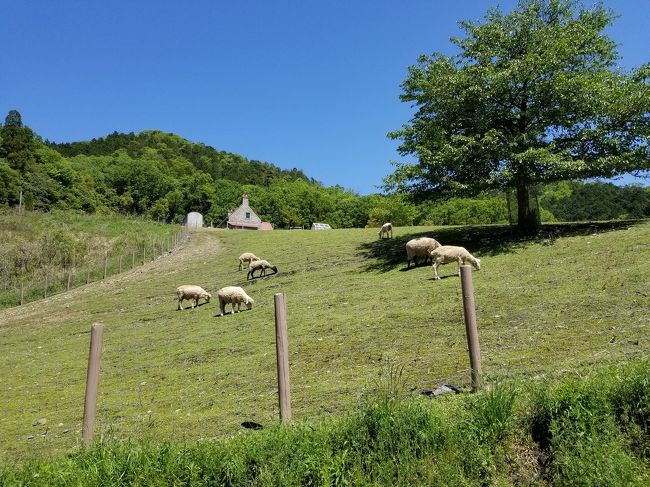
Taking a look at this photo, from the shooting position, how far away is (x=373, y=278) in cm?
2314

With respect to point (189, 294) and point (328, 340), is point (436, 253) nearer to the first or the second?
point (328, 340)

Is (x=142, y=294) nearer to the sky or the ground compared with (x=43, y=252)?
nearer to the ground

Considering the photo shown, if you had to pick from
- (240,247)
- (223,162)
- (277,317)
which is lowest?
(277,317)

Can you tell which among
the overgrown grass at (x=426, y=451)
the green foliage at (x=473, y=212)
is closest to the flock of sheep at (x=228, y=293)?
the overgrown grass at (x=426, y=451)

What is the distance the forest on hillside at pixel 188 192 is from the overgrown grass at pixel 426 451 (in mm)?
80490

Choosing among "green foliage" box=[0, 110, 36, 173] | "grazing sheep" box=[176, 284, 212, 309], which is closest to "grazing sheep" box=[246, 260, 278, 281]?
"grazing sheep" box=[176, 284, 212, 309]

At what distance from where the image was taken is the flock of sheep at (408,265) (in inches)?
805

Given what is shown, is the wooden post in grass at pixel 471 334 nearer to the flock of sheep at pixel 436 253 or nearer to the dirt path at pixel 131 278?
the flock of sheep at pixel 436 253

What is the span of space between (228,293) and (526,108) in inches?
742

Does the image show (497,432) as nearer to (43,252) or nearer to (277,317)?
(277,317)

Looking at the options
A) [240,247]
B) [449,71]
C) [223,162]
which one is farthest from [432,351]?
[223,162]

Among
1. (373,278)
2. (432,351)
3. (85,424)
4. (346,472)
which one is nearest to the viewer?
(346,472)

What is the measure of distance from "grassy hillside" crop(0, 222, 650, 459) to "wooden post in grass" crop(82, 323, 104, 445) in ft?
0.82

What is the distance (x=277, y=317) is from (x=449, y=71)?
24005 millimetres
